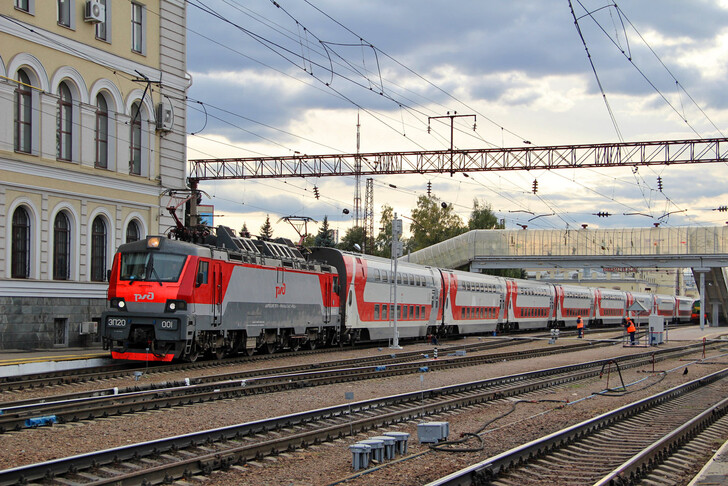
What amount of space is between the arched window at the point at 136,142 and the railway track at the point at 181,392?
44.4 feet

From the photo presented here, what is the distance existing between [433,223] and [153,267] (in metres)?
87.1

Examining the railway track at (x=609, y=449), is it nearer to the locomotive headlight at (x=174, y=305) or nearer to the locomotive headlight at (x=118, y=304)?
the locomotive headlight at (x=174, y=305)

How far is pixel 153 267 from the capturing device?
22.1 metres

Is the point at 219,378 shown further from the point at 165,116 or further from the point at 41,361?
the point at 165,116

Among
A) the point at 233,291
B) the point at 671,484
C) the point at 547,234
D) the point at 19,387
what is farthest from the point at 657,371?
the point at 547,234

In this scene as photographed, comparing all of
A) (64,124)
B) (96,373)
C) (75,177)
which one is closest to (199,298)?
(96,373)

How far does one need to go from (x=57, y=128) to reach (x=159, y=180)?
5848mm

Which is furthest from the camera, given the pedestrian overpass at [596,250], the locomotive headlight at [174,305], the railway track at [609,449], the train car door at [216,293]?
the pedestrian overpass at [596,250]

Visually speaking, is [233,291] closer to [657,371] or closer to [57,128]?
[57,128]

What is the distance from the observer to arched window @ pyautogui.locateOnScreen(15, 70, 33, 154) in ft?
90.7

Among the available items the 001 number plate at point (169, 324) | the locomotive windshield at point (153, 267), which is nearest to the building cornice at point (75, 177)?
the locomotive windshield at point (153, 267)

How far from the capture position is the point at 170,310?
21.7m

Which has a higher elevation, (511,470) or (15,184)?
(15,184)

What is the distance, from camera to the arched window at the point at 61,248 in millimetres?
29266
